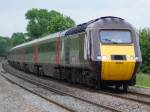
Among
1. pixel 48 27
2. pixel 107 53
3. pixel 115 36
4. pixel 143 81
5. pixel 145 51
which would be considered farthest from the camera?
pixel 48 27

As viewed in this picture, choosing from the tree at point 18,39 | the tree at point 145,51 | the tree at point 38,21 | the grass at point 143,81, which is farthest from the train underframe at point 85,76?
the tree at point 18,39

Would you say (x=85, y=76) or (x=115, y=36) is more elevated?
(x=115, y=36)

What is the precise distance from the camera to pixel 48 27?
78.0 metres

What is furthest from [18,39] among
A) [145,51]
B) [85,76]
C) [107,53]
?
[107,53]

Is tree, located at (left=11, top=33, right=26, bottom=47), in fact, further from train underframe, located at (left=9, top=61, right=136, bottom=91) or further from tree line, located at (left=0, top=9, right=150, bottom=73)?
train underframe, located at (left=9, top=61, right=136, bottom=91)

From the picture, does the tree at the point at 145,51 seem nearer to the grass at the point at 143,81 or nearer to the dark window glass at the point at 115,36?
the grass at the point at 143,81

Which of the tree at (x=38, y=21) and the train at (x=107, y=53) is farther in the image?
the tree at (x=38, y=21)

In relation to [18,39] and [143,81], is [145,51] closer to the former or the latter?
[143,81]

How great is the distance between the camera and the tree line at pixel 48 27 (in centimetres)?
Result: 4328

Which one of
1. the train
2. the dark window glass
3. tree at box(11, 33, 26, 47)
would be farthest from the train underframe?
tree at box(11, 33, 26, 47)

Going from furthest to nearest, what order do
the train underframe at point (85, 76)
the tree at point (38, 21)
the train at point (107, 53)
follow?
the tree at point (38, 21)
the train underframe at point (85, 76)
the train at point (107, 53)

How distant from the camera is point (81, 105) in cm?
1684

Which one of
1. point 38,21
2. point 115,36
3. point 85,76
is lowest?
point 85,76

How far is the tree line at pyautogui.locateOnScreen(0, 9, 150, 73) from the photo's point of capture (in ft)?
142
